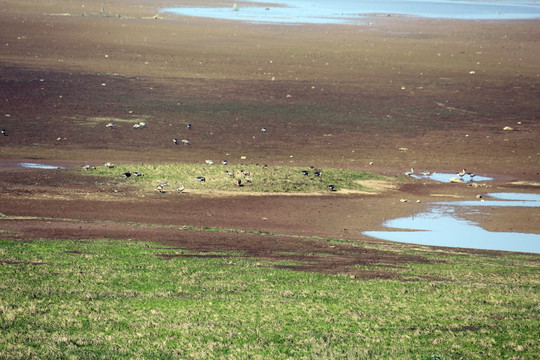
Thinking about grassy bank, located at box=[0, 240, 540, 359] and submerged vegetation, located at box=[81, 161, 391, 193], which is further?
submerged vegetation, located at box=[81, 161, 391, 193]

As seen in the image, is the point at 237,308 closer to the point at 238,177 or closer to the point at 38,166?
the point at 238,177

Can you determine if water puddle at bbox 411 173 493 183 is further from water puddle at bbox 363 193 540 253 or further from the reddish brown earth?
water puddle at bbox 363 193 540 253

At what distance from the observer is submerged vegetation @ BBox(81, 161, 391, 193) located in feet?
93.5

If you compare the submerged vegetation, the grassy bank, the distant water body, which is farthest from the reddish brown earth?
the distant water body

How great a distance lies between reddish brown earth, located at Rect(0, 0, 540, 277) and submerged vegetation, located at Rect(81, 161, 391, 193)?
0.99m

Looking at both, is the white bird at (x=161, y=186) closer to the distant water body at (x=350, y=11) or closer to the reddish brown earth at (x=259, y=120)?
the reddish brown earth at (x=259, y=120)

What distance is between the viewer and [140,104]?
40531 mm

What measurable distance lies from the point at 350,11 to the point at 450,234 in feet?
261

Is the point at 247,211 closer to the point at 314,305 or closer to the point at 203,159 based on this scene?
the point at 203,159

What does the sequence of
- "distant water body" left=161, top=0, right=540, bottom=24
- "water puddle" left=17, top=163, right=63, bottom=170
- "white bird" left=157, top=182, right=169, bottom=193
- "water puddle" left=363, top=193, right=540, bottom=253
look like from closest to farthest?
"water puddle" left=363, top=193, right=540, bottom=253
"white bird" left=157, top=182, right=169, bottom=193
"water puddle" left=17, top=163, right=63, bottom=170
"distant water body" left=161, top=0, right=540, bottom=24

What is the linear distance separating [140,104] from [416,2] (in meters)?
93.6

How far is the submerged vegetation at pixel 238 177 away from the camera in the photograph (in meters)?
28.5

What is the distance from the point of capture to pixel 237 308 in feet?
47.2

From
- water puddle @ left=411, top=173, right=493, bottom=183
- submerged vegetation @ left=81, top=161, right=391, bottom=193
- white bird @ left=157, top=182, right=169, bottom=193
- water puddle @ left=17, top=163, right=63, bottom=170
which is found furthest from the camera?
water puddle @ left=411, top=173, right=493, bottom=183
